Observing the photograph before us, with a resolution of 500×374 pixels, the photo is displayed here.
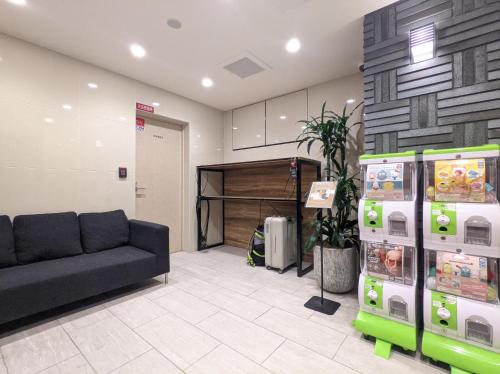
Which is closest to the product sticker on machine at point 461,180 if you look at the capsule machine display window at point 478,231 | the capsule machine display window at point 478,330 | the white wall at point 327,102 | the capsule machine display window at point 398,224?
the capsule machine display window at point 478,231

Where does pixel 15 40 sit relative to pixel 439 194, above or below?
above

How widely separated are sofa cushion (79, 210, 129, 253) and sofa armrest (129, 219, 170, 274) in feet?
0.85

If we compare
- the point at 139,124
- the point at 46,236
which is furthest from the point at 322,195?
the point at 139,124

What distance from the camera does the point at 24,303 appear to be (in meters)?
1.82

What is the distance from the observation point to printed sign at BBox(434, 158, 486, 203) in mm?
1433

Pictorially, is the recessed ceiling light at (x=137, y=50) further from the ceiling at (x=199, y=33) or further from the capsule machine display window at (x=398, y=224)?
the capsule machine display window at (x=398, y=224)

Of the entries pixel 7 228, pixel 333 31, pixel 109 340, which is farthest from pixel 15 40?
pixel 333 31

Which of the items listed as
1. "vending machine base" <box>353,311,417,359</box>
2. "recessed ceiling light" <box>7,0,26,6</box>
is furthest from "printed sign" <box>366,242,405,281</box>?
"recessed ceiling light" <box>7,0,26,6</box>

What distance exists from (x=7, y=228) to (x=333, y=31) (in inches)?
144

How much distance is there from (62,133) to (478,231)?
3855 mm

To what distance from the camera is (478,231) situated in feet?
4.64

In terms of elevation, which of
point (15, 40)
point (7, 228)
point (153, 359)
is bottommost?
point (153, 359)

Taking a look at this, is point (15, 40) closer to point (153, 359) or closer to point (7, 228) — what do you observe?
point (7, 228)

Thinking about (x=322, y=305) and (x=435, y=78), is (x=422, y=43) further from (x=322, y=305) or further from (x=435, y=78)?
(x=322, y=305)
